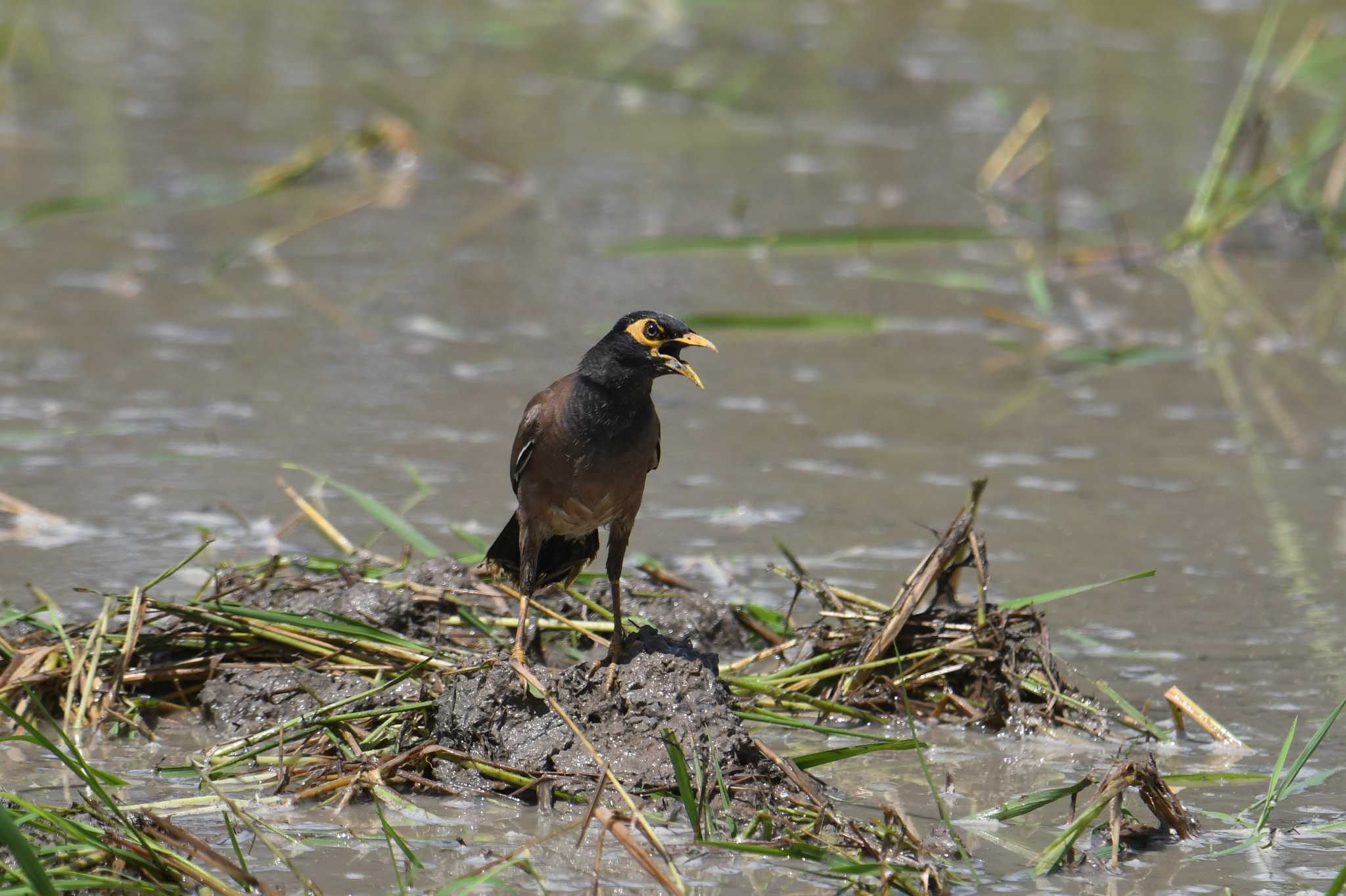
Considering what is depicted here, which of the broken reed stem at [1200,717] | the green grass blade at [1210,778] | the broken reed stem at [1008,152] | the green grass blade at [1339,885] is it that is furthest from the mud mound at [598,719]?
the broken reed stem at [1008,152]

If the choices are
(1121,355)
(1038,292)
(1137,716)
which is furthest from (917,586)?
(1038,292)

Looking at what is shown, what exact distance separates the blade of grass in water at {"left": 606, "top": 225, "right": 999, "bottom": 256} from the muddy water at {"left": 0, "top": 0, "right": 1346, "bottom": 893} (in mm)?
236

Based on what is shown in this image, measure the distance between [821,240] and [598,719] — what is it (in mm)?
4657

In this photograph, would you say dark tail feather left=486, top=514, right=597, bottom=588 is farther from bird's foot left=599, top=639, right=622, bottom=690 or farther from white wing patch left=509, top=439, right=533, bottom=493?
bird's foot left=599, top=639, right=622, bottom=690

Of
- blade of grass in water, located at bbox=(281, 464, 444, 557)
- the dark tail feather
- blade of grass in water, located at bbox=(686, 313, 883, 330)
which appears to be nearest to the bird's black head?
the dark tail feather

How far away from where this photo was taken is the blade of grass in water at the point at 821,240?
8031mm

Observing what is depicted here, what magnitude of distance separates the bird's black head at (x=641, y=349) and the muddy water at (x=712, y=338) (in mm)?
1065

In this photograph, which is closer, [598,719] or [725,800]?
[725,800]

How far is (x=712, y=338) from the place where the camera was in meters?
7.75

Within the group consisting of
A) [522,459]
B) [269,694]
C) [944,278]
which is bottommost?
[269,694]

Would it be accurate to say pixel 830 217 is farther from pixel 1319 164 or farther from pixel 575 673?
pixel 575 673

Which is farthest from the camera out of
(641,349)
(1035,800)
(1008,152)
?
(1008,152)

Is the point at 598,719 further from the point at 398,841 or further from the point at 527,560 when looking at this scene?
the point at 398,841

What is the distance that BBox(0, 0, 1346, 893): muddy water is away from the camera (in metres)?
5.02
